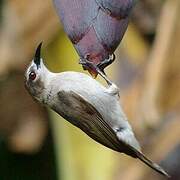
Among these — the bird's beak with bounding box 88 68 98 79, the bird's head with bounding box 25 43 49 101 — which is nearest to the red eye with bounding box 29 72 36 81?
the bird's head with bounding box 25 43 49 101

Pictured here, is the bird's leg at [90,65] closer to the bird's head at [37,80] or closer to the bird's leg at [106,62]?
the bird's leg at [106,62]

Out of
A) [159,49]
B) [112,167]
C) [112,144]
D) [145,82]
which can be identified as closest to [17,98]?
[112,167]

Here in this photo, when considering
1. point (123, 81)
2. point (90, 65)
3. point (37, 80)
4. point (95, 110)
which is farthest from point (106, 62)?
point (123, 81)

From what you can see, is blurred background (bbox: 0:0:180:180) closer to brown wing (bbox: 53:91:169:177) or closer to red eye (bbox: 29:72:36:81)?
red eye (bbox: 29:72:36:81)

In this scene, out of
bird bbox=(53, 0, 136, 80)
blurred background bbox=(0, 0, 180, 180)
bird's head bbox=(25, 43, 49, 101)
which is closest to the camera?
bird bbox=(53, 0, 136, 80)

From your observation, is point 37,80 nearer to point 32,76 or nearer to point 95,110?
point 32,76

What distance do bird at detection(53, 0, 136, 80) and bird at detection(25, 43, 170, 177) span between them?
5.2 inches

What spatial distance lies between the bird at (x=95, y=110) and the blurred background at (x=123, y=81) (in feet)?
1.58

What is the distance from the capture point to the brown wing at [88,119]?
125cm

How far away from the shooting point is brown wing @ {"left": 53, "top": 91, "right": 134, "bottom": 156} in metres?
1.25

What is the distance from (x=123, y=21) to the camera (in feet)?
3.53

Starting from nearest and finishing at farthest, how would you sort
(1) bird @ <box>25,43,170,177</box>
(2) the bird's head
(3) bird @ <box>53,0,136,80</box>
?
1. (3) bird @ <box>53,0,136,80</box>
2. (1) bird @ <box>25,43,170,177</box>
3. (2) the bird's head

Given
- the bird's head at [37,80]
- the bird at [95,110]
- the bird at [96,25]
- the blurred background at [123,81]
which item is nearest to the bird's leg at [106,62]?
the bird at [96,25]

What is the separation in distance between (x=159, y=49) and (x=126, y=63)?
0.35m
